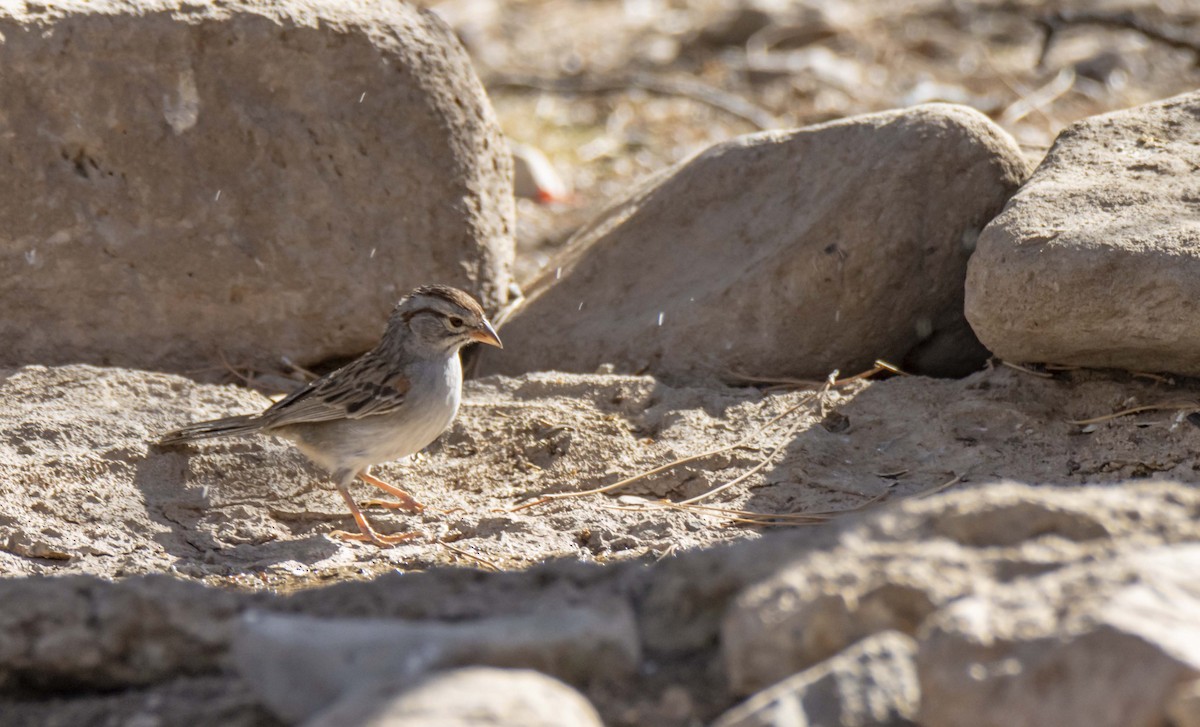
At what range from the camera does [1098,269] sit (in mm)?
5270

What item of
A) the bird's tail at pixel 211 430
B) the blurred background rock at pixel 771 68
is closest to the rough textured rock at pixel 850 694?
the bird's tail at pixel 211 430

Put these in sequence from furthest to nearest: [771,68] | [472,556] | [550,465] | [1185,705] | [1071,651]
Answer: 1. [771,68]
2. [550,465]
3. [472,556]
4. [1071,651]
5. [1185,705]

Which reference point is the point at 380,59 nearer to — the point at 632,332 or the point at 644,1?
the point at 632,332

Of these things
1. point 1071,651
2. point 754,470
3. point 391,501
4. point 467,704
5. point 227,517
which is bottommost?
point 754,470

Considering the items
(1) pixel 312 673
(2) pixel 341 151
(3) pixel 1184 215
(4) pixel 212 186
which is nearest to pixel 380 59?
(2) pixel 341 151

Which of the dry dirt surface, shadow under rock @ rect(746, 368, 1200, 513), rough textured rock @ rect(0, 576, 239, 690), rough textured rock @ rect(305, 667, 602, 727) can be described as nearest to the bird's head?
the dry dirt surface

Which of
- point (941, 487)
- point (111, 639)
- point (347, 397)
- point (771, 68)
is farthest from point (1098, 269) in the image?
point (771, 68)

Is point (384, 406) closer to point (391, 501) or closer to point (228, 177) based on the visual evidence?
point (391, 501)

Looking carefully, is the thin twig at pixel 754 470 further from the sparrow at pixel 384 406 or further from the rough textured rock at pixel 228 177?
the rough textured rock at pixel 228 177

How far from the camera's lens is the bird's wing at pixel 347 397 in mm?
5730

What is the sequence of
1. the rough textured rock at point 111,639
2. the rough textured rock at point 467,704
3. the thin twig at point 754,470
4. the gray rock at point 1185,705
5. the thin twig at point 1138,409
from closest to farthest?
the gray rock at point 1185,705 < the rough textured rock at point 467,704 < the rough textured rock at point 111,639 < the thin twig at point 1138,409 < the thin twig at point 754,470

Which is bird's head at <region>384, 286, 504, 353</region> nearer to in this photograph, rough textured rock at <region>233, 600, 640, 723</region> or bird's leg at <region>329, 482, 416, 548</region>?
bird's leg at <region>329, 482, 416, 548</region>

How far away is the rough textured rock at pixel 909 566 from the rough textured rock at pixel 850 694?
8cm

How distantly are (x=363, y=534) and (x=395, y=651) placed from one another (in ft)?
9.21
